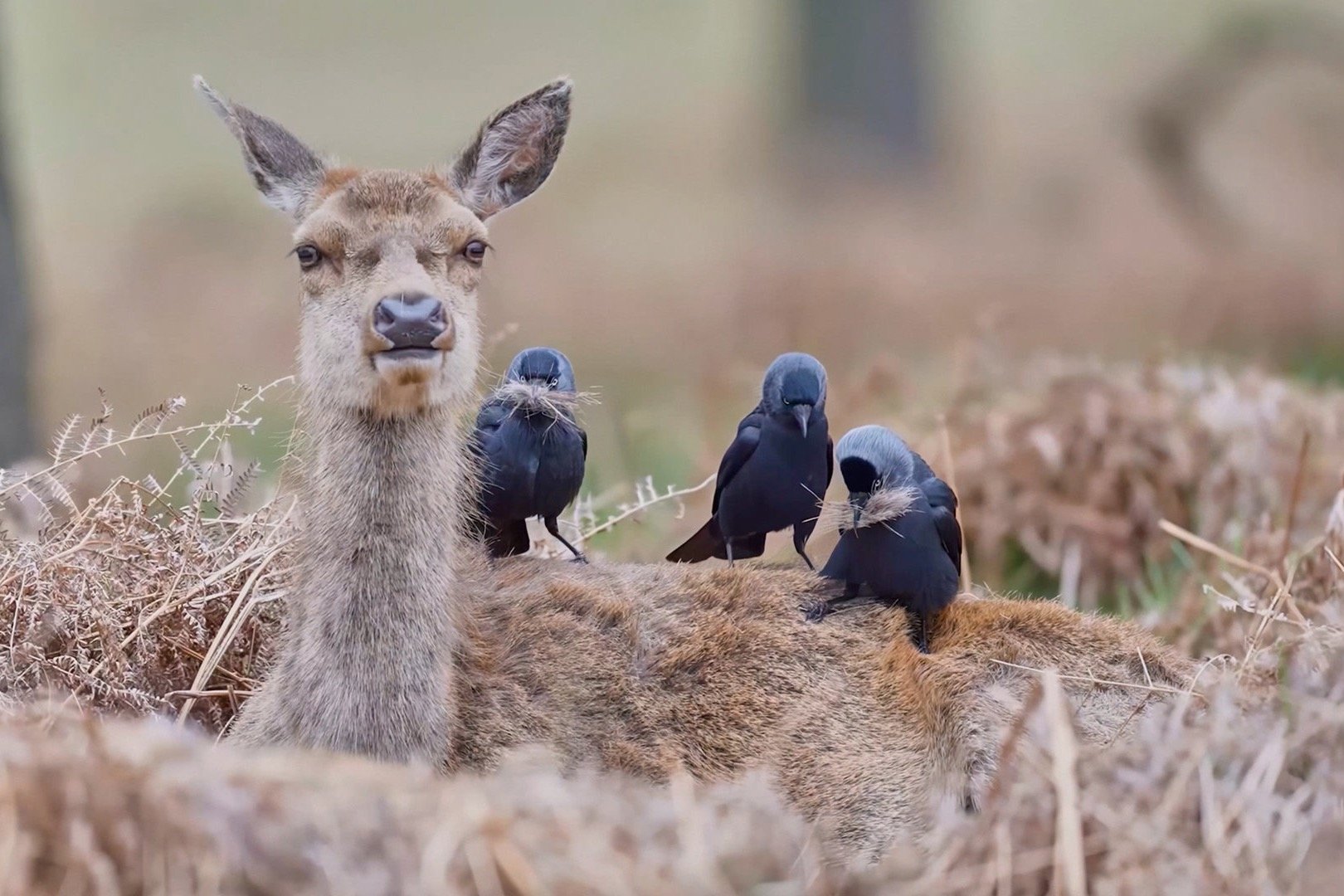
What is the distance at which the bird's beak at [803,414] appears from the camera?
4.47 metres

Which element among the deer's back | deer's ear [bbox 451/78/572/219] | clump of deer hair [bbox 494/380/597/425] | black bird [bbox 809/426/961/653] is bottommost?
the deer's back

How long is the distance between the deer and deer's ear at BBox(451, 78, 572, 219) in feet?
0.04

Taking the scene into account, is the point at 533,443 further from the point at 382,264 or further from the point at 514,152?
the point at 514,152

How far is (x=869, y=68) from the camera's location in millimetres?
17250

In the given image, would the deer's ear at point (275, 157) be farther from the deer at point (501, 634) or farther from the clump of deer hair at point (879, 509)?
the clump of deer hair at point (879, 509)

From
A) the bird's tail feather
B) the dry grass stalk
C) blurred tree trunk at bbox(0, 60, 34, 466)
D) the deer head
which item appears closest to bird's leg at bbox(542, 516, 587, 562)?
the bird's tail feather

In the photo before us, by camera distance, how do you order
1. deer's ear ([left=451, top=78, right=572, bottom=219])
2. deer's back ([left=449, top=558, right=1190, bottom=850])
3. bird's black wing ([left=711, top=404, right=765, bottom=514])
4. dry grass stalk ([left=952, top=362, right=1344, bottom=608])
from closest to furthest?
deer's back ([left=449, top=558, right=1190, bottom=850])
bird's black wing ([left=711, top=404, right=765, bottom=514])
deer's ear ([left=451, top=78, right=572, bottom=219])
dry grass stalk ([left=952, top=362, right=1344, bottom=608])

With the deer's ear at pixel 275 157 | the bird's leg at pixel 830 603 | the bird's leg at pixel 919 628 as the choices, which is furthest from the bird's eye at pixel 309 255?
the bird's leg at pixel 919 628

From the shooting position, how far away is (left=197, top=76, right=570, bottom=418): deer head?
4141 millimetres

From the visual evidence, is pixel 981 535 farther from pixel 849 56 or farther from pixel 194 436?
pixel 849 56

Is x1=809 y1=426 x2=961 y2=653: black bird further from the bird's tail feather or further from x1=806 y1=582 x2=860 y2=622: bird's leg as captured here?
the bird's tail feather

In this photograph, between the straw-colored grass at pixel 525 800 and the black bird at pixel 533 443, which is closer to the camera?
the straw-colored grass at pixel 525 800

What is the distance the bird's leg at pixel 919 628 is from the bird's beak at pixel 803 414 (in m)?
0.69

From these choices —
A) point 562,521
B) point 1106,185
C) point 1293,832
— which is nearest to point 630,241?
point 1106,185
